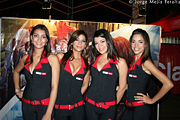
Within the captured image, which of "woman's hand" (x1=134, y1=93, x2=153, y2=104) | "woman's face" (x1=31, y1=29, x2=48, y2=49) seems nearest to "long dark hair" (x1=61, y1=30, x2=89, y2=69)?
"woman's face" (x1=31, y1=29, x2=48, y2=49)

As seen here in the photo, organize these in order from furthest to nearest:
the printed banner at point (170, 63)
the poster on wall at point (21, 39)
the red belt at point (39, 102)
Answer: the printed banner at point (170, 63) → the poster on wall at point (21, 39) → the red belt at point (39, 102)

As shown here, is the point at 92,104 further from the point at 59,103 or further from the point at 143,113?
the point at 143,113

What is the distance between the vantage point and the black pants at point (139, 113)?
87.8 inches

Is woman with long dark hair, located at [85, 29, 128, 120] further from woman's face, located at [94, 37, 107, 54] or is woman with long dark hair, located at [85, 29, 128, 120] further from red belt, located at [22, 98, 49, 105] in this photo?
red belt, located at [22, 98, 49, 105]

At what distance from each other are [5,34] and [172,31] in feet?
27.0

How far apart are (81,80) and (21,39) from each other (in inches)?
66.8

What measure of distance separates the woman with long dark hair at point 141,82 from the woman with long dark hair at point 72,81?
2.16ft

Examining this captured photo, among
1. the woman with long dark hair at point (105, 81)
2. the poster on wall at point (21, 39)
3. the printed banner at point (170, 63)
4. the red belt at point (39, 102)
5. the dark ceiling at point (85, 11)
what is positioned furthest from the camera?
the dark ceiling at point (85, 11)

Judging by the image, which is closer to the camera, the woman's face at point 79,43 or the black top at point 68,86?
the black top at point 68,86

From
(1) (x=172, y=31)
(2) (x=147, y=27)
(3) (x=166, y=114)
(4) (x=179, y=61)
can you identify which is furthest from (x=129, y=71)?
(1) (x=172, y=31)

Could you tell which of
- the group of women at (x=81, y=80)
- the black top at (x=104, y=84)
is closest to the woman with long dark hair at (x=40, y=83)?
the group of women at (x=81, y=80)

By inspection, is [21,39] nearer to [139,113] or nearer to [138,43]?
[138,43]

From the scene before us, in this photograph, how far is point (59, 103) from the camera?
7.17 feet

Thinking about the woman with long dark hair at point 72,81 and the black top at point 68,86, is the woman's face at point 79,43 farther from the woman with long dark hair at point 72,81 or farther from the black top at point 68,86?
the black top at point 68,86
